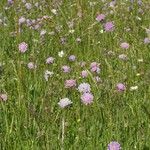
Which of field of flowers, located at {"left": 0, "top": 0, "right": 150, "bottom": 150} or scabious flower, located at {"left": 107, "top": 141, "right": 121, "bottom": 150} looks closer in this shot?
scabious flower, located at {"left": 107, "top": 141, "right": 121, "bottom": 150}

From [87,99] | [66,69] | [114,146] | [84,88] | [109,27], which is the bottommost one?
[114,146]

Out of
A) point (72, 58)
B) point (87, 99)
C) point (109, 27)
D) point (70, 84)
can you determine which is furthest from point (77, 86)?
point (109, 27)

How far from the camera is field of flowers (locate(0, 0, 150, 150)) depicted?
7.66 feet

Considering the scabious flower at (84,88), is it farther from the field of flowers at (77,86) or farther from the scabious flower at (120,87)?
the scabious flower at (120,87)

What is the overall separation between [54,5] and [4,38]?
3.40 ft

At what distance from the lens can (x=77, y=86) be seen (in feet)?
9.52

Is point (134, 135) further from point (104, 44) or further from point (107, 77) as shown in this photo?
point (104, 44)

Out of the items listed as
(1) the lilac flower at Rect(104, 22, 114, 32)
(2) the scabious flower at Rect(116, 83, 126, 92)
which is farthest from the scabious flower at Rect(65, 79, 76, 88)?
(1) the lilac flower at Rect(104, 22, 114, 32)

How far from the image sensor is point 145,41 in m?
3.71

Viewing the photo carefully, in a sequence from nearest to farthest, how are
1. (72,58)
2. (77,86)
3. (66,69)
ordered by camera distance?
(77,86)
(66,69)
(72,58)

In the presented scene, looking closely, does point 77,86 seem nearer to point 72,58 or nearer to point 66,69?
point 66,69

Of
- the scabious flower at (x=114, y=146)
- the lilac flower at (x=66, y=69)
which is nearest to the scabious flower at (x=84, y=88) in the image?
the lilac flower at (x=66, y=69)

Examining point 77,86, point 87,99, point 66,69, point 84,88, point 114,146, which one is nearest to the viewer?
point 114,146

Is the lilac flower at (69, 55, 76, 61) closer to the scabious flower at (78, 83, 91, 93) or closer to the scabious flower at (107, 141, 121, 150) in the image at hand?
the scabious flower at (78, 83, 91, 93)
